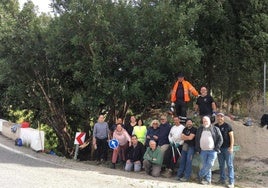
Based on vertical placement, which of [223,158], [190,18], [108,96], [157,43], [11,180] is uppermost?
[190,18]

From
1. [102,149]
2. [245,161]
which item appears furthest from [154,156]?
[245,161]

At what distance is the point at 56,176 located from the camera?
31.9 ft

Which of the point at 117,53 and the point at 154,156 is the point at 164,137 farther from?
the point at 117,53

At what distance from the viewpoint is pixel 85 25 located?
1488cm

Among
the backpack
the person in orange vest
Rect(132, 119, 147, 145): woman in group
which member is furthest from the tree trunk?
the person in orange vest

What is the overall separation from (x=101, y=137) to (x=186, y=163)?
137 inches

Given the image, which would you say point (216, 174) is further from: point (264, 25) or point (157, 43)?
point (264, 25)

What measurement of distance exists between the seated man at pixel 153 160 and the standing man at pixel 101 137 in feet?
7.25

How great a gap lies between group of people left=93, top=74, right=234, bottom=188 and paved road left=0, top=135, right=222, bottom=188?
1.87 feet

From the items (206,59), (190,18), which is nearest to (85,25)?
→ (190,18)

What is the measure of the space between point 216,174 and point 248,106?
1356cm

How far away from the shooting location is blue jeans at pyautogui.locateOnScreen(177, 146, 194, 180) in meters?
11.0

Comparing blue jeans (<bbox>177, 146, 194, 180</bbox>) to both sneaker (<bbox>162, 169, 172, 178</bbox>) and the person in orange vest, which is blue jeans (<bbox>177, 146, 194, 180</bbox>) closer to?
sneaker (<bbox>162, 169, 172, 178</bbox>)

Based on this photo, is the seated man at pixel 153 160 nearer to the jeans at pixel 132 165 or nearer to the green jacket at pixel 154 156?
the green jacket at pixel 154 156
